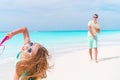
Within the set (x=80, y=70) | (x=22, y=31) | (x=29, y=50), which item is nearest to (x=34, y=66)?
(x=29, y=50)

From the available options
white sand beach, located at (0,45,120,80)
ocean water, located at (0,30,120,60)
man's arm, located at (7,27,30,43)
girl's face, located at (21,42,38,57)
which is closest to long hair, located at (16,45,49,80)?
girl's face, located at (21,42,38,57)

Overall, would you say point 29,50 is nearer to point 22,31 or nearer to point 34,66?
point 34,66

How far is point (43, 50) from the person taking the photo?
3402mm

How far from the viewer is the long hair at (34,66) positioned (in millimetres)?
3334

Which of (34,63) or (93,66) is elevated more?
(34,63)

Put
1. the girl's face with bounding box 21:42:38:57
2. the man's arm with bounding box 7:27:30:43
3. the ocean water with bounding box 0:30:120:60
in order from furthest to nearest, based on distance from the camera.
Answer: the ocean water with bounding box 0:30:120:60
the man's arm with bounding box 7:27:30:43
the girl's face with bounding box 21:42:38:57

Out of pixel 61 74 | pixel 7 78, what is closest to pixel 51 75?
pixel 61 74

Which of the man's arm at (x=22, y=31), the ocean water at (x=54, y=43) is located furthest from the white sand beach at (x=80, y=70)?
the man's arm at (x=22, y=31)

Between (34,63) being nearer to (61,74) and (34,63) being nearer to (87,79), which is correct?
(87,79)

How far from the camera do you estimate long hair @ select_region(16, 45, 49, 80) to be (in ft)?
10.9

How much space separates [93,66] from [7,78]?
8.48 ft

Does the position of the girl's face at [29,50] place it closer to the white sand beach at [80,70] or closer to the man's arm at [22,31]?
the man's arm at [22,31]

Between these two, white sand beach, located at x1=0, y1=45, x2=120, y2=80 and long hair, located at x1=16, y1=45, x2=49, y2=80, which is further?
white sand beach, located at x1=0, y1=45, x2=120, y2=80

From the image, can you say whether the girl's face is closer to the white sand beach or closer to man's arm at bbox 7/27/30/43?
man's arm at bbox 7/27/30/43
